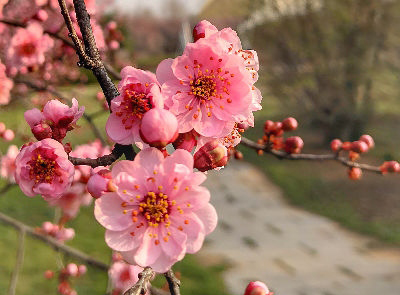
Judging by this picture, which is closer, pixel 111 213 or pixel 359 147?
pixel 111 213

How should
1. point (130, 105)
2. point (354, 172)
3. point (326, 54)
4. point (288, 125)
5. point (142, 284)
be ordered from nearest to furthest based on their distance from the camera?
point (142, 284), point (130, 105), point (288, 125), point (354, 172), point (326, 54)

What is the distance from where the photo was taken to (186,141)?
0.81 metres

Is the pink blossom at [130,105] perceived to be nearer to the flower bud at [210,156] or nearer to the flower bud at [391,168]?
the flower bud at [210,156]

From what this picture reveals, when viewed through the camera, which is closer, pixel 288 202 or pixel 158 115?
pixel 158 115

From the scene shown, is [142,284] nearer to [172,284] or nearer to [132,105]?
[172,284]

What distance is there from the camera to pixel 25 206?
6.57 metres

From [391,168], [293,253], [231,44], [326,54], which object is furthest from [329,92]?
[231,44]

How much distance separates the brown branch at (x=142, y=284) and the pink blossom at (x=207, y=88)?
0.76 feet

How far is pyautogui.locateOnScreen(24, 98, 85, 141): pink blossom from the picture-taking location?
35.1 inches

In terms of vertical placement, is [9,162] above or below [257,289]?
below

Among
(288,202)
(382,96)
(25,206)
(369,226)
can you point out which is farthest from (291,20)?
(25,206)

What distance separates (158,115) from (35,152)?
28 cm

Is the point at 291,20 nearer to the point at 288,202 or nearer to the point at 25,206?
the point at 288,202

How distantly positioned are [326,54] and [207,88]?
801 centimetres
